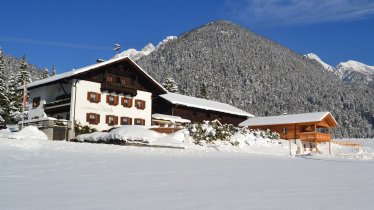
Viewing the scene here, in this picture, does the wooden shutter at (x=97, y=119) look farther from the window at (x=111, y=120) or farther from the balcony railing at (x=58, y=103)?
the balcony railing at (x=58, y=103)

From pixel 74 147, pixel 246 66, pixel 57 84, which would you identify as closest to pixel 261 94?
pixel 246 66

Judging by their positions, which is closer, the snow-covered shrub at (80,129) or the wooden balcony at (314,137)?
the snow-covered shrub at (80,129)

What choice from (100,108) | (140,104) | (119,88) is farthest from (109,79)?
(140,104)

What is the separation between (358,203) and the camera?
7.48 meters

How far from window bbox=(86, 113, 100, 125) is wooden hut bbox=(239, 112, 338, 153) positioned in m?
26.1

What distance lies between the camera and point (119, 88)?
41.3 meters

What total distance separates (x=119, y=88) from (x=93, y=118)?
13.7ft

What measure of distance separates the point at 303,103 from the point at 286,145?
12542 cm

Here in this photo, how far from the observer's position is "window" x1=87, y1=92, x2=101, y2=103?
39219 mm

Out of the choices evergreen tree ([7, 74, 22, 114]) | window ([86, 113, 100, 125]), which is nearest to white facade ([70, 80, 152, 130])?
window ([86, 113, 100, 125])

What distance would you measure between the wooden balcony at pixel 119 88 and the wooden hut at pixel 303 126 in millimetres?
22324

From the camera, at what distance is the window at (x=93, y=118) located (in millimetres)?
38750

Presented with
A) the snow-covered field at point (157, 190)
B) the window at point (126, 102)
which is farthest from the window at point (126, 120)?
the snow-covered field at point (157, 190)

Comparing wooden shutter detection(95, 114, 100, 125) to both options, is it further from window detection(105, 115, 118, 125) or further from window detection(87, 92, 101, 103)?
window detection(87, 92, 101, 103)
